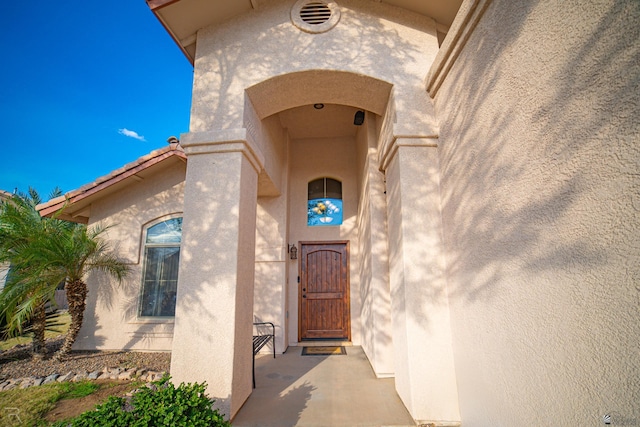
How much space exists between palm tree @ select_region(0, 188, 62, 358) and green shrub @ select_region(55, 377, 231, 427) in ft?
13.0

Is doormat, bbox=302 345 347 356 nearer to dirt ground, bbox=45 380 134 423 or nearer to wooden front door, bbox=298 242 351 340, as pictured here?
wooden front door, bbox=298 242 351 340

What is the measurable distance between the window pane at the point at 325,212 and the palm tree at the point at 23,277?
16.7ft

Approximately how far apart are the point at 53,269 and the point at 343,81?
19.2 ft

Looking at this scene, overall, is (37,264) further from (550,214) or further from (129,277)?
(550,214)

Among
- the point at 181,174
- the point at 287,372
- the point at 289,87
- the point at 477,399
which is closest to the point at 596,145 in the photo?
the point at 477,399

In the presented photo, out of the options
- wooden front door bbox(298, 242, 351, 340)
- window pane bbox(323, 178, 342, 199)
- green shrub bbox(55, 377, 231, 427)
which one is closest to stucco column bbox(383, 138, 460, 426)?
green shrub bbox(55, 377, 231, 427)

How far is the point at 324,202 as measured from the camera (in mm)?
7590

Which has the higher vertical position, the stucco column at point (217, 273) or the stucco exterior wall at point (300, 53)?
the stucco exterior wall at point (300, 53)

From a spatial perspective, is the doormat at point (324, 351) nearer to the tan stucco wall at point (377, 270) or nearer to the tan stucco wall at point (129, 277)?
the tan stucco wall at point (377, 270)

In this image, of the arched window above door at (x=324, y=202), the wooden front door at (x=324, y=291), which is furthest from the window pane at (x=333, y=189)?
the wooden front door at (x=324, y=291)

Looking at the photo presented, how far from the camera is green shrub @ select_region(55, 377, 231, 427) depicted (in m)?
2.09

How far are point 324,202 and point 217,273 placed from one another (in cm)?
434

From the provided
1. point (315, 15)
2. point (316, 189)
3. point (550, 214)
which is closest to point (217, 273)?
point (550, 214)

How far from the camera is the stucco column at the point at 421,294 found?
329 centimetres
